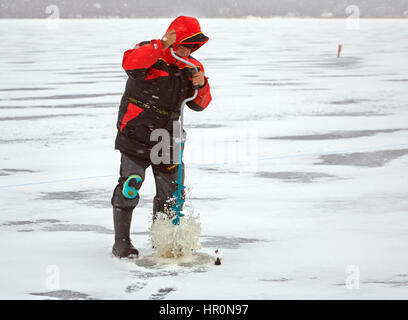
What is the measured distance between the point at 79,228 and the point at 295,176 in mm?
2847

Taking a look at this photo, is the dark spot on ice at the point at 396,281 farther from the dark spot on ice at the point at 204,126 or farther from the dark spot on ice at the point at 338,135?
the dark spot on ice at the point at 204,126

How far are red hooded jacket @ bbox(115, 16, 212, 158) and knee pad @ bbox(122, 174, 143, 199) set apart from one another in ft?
0.49

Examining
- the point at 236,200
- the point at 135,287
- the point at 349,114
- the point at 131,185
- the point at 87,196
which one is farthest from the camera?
the point at 349,114

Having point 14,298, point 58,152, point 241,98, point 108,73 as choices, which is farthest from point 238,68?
point 14,298

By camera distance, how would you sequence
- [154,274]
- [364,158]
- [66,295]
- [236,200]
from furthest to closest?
[364,158], [236,200], [154,274], [66,295]

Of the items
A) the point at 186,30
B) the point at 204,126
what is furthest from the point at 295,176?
the point at 204,126

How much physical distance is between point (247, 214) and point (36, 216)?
171 cm

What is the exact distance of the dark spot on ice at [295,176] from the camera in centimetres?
844

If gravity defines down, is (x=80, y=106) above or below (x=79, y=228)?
above

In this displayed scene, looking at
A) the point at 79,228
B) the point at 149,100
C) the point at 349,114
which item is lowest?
the point at 79,228

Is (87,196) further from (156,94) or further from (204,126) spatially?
(204,126)

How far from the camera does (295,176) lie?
8.63 metres

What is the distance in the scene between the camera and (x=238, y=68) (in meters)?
25.7
